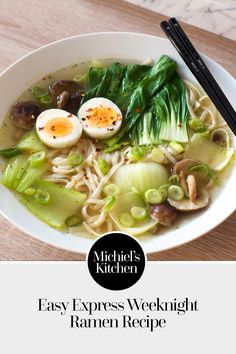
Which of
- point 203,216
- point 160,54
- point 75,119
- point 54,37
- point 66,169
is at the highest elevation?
point 54,37

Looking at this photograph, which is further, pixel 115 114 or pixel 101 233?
pixel 115 114

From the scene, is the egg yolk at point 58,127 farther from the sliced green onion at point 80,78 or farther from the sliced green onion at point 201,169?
the sliced green onion at point 201,169

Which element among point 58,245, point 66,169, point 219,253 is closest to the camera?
point 58,245

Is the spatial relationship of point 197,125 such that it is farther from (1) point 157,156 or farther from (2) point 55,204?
(2) point 55,204

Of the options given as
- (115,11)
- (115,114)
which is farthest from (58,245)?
(115,11)

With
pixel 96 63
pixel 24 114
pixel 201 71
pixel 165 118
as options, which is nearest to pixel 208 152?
pixel 165 118

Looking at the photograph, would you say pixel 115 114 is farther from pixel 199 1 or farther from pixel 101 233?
pixel 199 1
